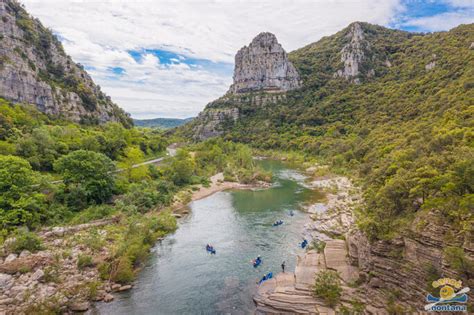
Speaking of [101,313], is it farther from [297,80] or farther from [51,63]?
[297,80]

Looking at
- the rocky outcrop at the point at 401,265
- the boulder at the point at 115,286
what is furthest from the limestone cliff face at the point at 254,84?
the rocky outcrop at the point at 401,265

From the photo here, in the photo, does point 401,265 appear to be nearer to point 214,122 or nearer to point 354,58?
point 214,122

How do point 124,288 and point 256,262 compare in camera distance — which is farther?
point 256,262

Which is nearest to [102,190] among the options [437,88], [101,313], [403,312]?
[101,313]

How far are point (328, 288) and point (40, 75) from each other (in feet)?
268

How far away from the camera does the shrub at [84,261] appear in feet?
80.2

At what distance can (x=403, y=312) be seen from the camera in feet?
50.4

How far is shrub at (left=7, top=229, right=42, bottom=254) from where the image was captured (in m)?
24.7

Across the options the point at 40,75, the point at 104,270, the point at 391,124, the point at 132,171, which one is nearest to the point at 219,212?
the point at 132,171

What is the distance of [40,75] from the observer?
71.4 metres

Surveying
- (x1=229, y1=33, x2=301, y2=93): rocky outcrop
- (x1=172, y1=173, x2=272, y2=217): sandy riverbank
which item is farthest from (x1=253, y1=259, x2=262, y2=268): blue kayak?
(x1=229, y1=33, x2=301, y2=93): rocky outcrop

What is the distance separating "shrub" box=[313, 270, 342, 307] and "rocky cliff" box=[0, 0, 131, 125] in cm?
7073

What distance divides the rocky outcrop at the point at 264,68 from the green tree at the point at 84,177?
444 feet

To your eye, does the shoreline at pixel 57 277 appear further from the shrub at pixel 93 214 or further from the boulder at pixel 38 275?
the shrub at pixel 93 214
